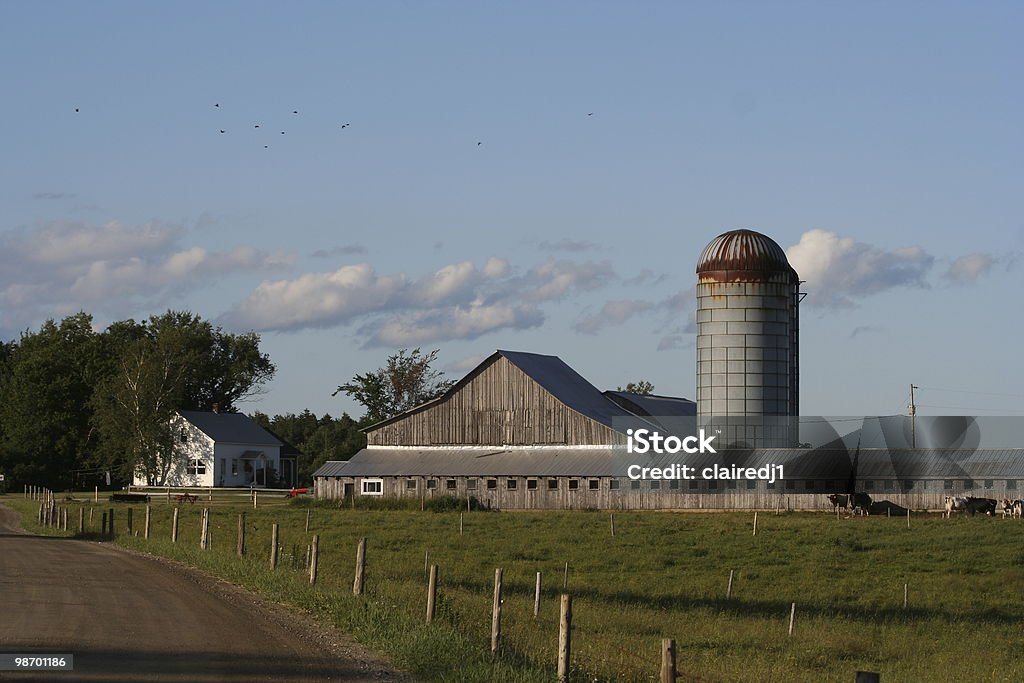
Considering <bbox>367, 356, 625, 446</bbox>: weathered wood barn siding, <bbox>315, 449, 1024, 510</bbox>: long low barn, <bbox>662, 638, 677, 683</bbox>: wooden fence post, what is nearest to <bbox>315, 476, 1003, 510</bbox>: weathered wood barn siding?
<bbox>315, 449, 1024, 510</bbox>: long low barn

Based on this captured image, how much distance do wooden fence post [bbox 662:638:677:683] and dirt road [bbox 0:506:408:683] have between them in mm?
3971

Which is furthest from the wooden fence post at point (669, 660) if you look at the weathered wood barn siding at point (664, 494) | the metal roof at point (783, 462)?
the metal roof at point (783, 462)

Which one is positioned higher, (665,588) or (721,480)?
(721,480)

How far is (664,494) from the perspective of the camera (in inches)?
2442

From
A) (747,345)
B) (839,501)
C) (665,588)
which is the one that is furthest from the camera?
(747,345)

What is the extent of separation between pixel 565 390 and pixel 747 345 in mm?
12657

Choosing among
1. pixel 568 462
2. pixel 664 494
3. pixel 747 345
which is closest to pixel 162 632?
pixel 747 345

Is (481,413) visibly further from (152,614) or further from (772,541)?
(152,614)

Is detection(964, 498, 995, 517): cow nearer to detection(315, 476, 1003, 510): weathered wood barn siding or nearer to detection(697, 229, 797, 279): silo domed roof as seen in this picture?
detection(315, 476, 1003, 510): weathered wood barn siding

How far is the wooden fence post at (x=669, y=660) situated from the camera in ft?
40.5

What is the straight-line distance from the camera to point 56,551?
1287 inches

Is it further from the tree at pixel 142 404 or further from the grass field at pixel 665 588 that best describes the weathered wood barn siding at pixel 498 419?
the tree at pixel 142 404

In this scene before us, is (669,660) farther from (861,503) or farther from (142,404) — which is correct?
(142,404)

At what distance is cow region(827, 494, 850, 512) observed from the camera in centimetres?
5875
